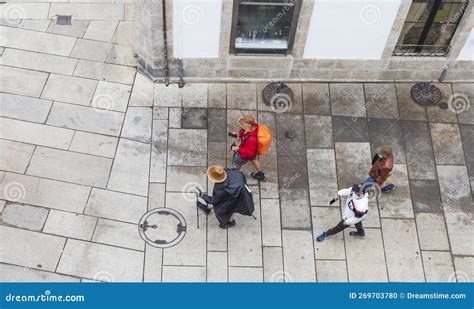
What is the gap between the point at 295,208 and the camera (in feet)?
40.6

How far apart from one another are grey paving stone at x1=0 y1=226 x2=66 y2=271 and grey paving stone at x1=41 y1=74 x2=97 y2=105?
3065 mm

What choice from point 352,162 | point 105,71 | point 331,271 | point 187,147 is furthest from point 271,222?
point 105,71

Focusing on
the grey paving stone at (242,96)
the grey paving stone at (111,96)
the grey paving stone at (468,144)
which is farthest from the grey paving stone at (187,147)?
→ the grey paving stone at (468,144)

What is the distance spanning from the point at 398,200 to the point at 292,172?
2.16m

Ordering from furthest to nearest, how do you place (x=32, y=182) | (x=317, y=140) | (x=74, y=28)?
(x=74, y=28), (x=317, y=140), (x=32, y=182)

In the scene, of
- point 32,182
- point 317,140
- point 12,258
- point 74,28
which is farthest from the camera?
point 74,28

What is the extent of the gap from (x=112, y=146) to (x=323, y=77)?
4.76 metres

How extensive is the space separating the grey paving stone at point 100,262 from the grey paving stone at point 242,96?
3.91 metres

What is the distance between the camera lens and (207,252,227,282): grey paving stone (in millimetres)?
11531

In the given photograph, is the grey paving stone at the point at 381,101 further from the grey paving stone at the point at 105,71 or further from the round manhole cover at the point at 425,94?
the grey paving stone at the point at 105,71

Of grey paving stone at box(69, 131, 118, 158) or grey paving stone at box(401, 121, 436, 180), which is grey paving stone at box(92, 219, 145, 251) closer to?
grey paving stone at box(69, 131, 118, 158)

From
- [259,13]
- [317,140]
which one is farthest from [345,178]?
[259,13]

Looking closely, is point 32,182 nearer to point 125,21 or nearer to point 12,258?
point 12,258

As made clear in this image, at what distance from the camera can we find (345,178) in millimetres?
12773
